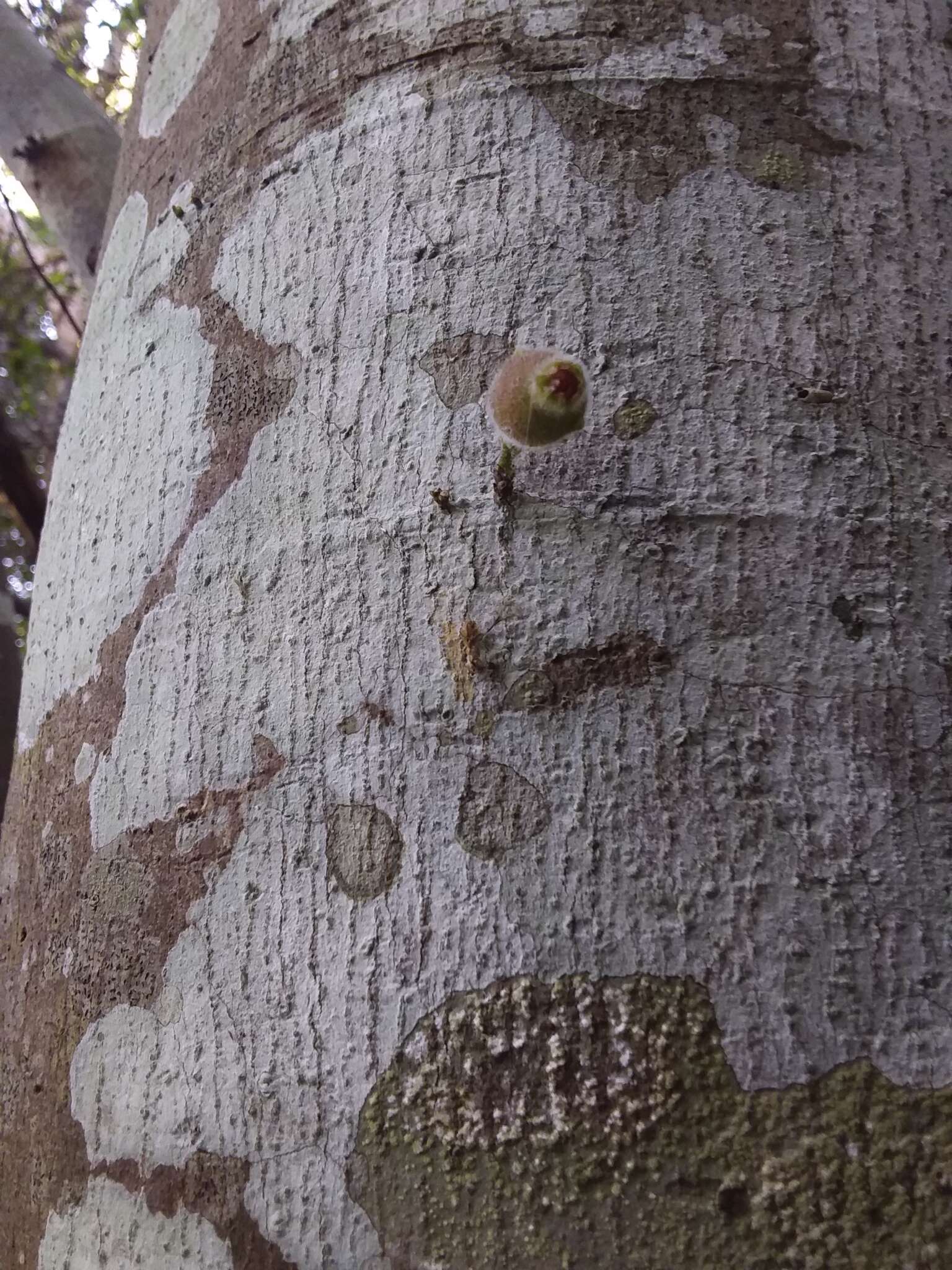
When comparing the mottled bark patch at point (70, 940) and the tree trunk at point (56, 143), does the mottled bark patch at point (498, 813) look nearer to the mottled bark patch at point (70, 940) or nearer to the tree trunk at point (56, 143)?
the mottled bark patch at point (70, 940)

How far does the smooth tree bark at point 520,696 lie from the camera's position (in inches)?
18.3

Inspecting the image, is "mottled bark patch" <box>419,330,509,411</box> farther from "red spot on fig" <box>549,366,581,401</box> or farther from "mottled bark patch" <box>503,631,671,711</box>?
"mottled bark patch" <box>503,631,671,711</box>

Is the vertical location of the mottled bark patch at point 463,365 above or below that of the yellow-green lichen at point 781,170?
below

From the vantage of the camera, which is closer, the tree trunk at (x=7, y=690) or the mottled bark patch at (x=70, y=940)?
the mottled bark patch at (x=70, y=940)

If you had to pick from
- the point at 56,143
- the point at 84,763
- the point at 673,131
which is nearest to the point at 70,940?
the point at 84,763

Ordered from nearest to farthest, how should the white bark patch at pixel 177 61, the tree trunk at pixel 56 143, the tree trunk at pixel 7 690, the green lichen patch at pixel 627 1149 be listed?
1. the green lichen patch at pixel 627 1149
2. the white bark patch at pixel 177 61
3. the tree trunk at pixel 56 143
4. the tree trunk at pixel 7 690

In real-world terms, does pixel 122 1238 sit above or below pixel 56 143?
below

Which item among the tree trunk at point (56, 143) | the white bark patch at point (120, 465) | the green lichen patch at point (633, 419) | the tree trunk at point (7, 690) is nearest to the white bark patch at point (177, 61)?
the white bark patch at point (120, 465)

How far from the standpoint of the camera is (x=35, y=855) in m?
0.70

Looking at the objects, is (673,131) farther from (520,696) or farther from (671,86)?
(520,696)

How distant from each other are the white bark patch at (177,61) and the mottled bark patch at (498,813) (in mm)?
700

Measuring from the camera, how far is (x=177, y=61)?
3.01 feet

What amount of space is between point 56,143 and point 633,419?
42.3 inches

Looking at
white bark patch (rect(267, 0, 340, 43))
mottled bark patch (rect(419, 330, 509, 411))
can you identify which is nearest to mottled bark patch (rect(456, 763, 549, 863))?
mottled bark patch (rect(419, 330, 509, 411))
